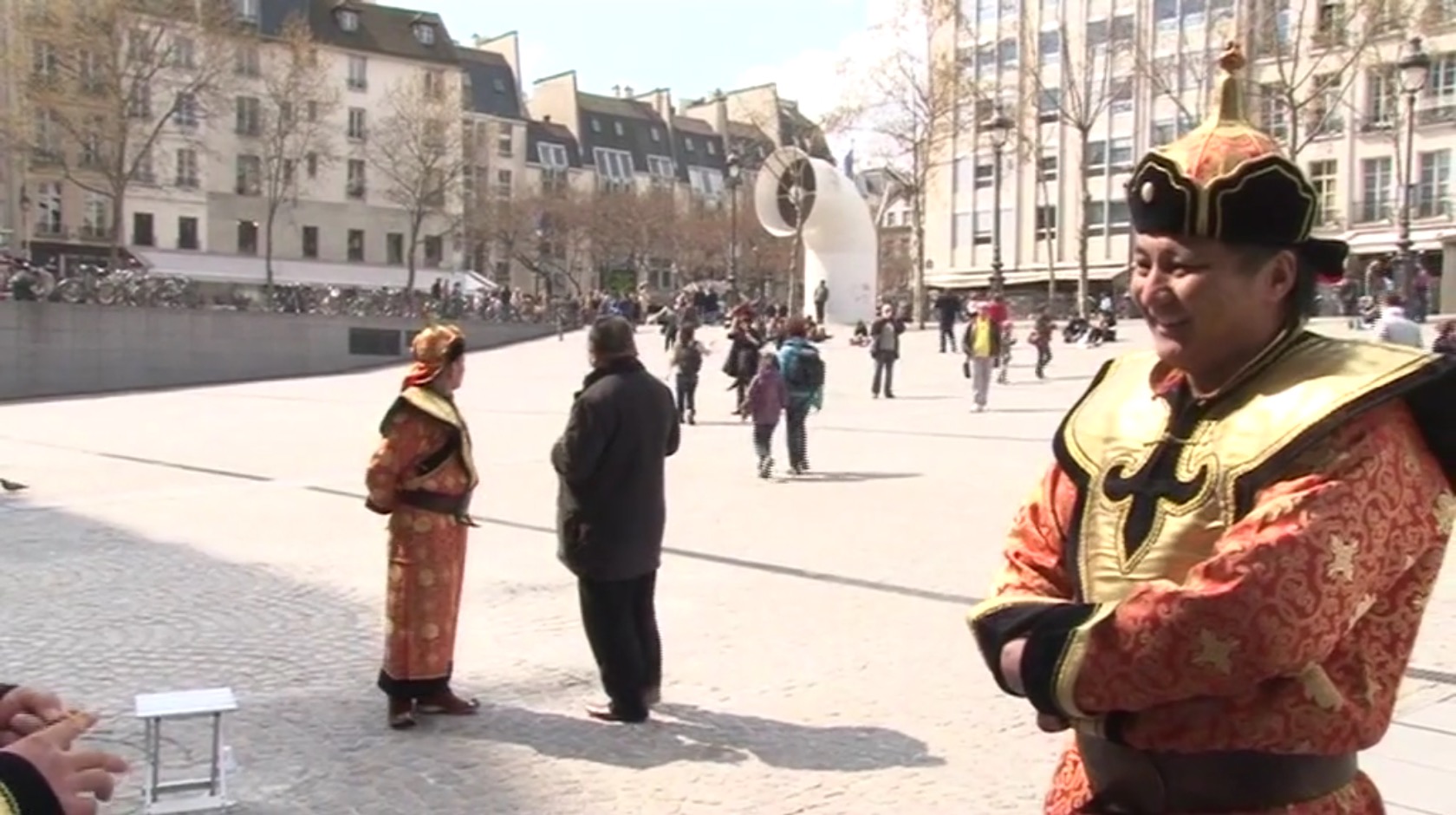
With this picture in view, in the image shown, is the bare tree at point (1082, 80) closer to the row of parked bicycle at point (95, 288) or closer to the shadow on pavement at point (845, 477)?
the row of parked bicycle at point (95, 288)

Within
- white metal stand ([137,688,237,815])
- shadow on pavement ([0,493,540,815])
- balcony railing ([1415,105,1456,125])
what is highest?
balcony railing ([1415,105,1456,125])

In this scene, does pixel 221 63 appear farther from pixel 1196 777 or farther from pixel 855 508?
pixel 1196 777

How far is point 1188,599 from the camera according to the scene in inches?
70.8

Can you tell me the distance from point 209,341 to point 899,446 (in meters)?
25.3

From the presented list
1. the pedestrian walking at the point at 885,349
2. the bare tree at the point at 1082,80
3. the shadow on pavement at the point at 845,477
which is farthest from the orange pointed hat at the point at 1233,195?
the bare tree at the point at 1082,80

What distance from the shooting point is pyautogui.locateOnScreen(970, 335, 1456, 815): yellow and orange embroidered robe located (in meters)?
1.79

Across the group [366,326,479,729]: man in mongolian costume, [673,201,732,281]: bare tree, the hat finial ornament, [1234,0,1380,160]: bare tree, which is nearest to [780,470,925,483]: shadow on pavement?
[366,326,479,729]: man in mongolian costume

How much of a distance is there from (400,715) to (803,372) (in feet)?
31.0

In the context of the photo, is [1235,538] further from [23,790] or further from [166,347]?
[166,347]

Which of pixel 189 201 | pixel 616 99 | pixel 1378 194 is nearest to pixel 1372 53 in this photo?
pixel 1378 194

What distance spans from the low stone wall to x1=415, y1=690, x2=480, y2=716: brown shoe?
31771mm

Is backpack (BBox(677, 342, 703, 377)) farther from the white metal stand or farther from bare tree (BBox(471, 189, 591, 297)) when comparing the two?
bare tree (BBox(471, 189, 591, 297))

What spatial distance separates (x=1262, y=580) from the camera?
1.77 meters

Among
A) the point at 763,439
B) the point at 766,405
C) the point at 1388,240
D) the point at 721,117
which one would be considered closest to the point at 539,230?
the point at 721,117
